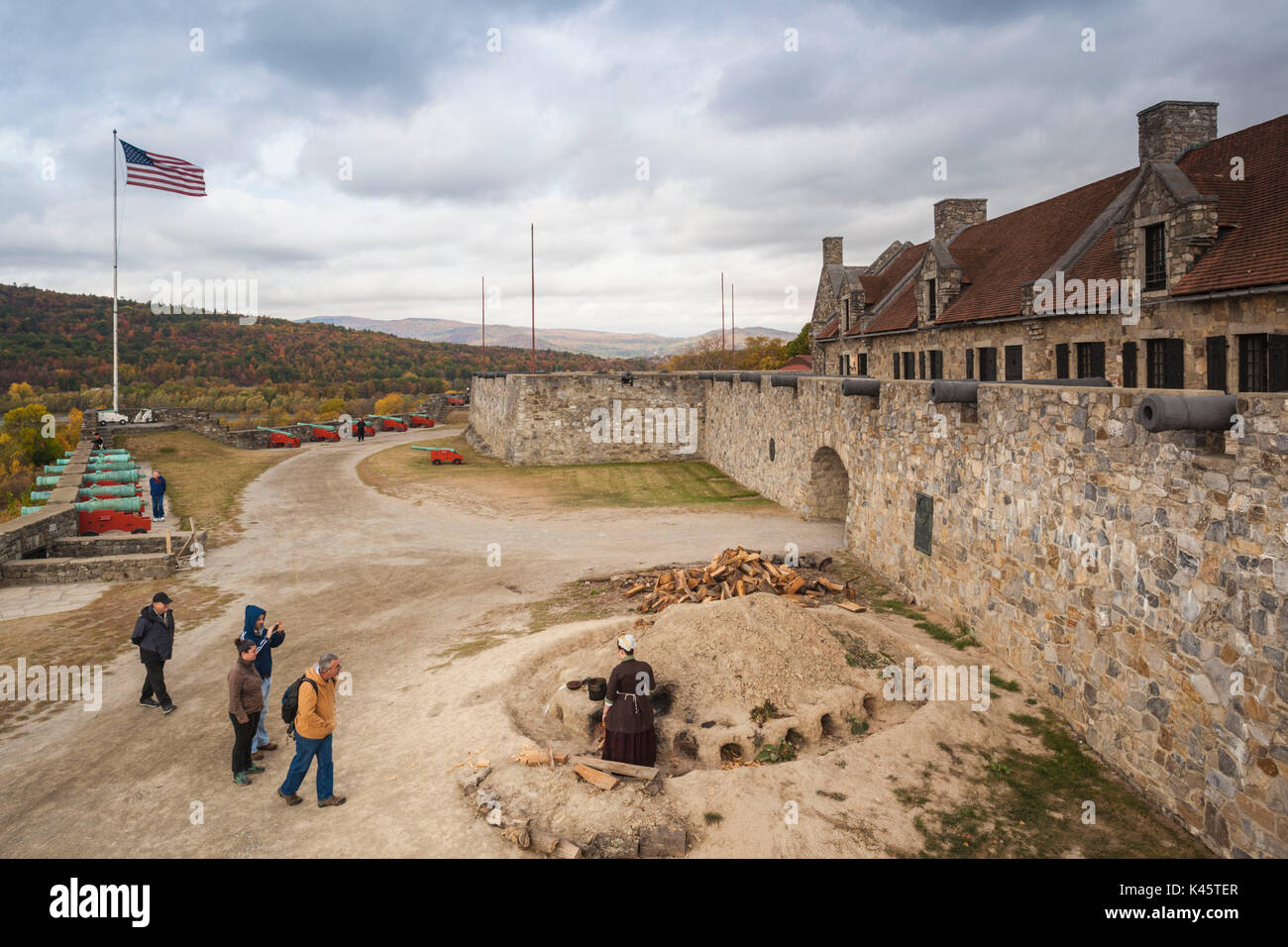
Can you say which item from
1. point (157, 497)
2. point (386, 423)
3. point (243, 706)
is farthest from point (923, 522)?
point (386, 423)

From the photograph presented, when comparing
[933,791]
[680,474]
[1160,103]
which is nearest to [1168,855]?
[933,791]

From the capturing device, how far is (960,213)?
29.7 meters

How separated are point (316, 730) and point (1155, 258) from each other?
729 inches

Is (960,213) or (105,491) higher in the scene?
(960,213)

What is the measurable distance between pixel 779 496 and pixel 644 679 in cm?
1504

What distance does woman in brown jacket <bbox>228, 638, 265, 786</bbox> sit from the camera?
24.7 feet

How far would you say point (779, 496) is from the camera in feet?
72.4

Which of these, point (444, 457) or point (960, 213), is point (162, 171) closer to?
point (444, 457)

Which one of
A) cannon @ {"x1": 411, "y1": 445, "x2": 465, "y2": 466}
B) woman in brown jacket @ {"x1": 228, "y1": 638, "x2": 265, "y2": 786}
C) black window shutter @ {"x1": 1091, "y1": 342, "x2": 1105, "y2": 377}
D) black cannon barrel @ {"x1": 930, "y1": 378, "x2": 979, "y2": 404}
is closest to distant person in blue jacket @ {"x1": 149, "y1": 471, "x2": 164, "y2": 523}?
cannon @ {"x1": 411, "y1": 445, "x2": 465, "y2": 466}

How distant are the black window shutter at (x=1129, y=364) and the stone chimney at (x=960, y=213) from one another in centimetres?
1380

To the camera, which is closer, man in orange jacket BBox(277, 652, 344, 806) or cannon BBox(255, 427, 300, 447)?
man in orange jacket BBox(277, 652, 344, 806)

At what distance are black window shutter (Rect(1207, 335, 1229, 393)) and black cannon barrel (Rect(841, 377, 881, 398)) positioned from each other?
21.7ft

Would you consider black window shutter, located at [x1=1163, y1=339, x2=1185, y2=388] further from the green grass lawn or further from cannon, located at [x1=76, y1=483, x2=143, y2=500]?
cannon, located at [x1=76, y1=483, x2=143, y2=500]

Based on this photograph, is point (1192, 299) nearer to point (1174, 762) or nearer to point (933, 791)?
point (1174, 762)
